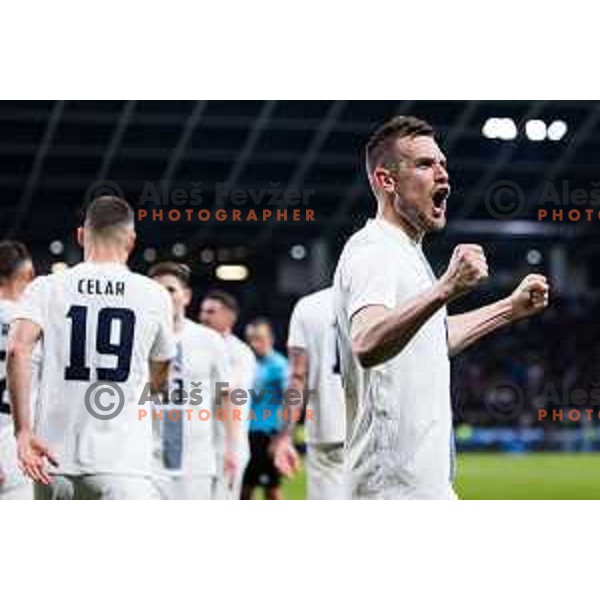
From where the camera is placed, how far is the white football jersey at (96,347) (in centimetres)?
718

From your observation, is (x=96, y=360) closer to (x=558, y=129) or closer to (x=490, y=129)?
(x=490, y=129)

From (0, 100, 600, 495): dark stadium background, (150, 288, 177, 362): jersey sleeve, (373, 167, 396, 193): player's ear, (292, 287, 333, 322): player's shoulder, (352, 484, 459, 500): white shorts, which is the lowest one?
(352, 484, 459, 500): white shorts

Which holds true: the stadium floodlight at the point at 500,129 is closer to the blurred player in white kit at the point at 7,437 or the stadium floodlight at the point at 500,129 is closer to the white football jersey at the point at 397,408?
the blurred player in white kit at the point at 7,437

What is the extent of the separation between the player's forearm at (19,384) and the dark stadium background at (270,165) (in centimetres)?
182

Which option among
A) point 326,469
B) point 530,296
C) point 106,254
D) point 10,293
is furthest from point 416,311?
point 326,469

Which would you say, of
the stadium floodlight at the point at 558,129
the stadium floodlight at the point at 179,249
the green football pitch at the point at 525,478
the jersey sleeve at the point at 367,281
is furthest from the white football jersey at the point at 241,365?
the jersey sleeve at the point at 367,281

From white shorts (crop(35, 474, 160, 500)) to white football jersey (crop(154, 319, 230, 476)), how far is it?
2.06 m

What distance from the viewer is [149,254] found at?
8953 mm

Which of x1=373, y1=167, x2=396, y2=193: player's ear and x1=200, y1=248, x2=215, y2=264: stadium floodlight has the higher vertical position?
x1=200, y1=248, x2=215, y2=264: stadium floodlight

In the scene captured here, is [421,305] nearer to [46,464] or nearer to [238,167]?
[46,464]

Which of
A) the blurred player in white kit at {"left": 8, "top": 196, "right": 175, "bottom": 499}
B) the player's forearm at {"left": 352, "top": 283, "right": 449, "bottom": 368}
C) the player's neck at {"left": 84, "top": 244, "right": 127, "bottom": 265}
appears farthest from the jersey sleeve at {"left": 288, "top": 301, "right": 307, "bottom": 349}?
the player's forearm at {"left": 352, "top": 283, "right": 449, "bottom": 368}

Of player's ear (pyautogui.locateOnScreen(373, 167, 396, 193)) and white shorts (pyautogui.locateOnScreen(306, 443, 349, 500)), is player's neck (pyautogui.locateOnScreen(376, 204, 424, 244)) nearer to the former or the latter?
player's ear (pyautogui.locateOnScreen(373, 167, 396, 193))

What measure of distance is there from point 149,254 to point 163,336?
174 centimetres

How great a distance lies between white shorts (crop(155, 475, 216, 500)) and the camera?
9180mm
